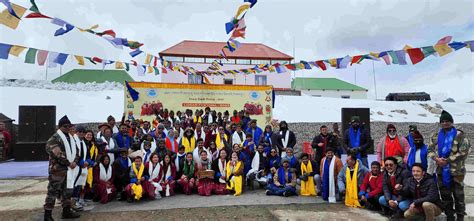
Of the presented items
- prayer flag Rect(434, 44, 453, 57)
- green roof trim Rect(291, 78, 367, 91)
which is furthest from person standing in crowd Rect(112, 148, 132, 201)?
green roof trim Rect(291, 78, 367, 91)

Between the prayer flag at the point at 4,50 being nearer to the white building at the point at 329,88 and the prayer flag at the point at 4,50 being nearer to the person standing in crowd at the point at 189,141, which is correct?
the person standing in crowd at the point at 189,141

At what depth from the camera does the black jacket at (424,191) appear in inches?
154

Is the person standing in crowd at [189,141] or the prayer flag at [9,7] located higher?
the prayer flag at [9,7]

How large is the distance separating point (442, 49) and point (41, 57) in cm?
857

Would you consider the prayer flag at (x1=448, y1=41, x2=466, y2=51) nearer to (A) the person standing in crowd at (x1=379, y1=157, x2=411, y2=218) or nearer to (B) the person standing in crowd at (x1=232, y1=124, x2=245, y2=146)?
(A) the person standing in crowd at (x1=379, y1=157, x2=411, y2=218)

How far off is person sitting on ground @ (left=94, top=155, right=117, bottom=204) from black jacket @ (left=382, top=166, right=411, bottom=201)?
15.7 ft

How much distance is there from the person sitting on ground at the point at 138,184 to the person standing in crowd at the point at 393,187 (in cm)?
407

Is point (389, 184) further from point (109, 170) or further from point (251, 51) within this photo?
point (251, 51)

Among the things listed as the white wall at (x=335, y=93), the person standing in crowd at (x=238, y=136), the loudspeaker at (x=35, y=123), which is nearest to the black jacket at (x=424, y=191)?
Answer: the person standing in crowd at (x=238, y=136)

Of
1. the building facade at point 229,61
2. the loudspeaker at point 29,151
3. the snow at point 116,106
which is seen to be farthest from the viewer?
the building facade at point 229,61

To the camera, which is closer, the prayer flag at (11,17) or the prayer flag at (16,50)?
the prayer flag at (11,17)

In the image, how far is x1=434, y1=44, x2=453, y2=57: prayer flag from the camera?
572 cm

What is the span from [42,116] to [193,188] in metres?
7.28

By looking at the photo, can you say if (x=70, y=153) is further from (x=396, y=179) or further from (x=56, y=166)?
(x=396, y=179)
